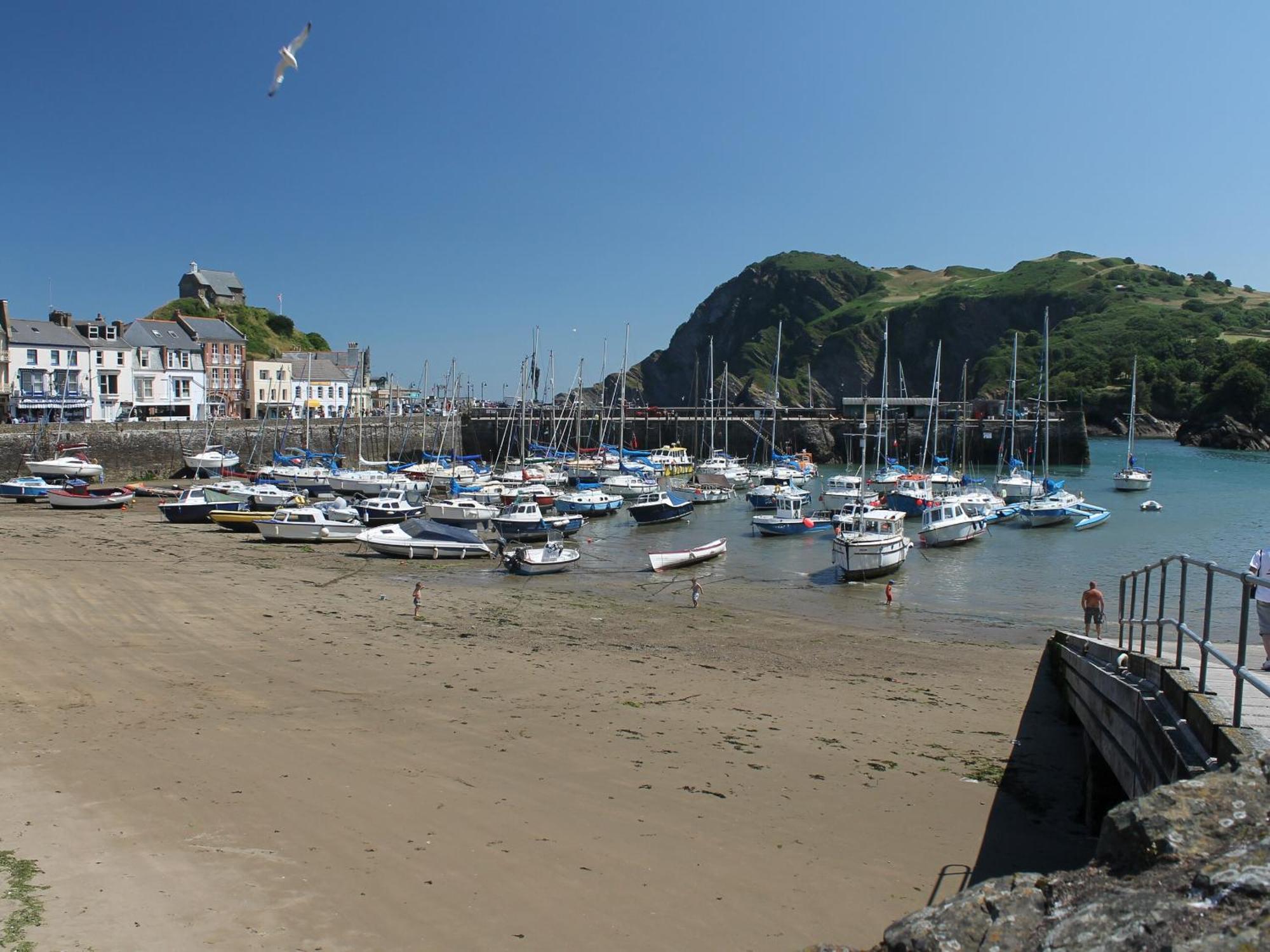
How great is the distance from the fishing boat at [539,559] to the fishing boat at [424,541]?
7.02 ft

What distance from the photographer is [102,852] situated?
349 inches

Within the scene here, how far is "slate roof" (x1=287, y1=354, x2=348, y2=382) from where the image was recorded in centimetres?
9225

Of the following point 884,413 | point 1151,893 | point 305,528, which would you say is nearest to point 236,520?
point 305,528

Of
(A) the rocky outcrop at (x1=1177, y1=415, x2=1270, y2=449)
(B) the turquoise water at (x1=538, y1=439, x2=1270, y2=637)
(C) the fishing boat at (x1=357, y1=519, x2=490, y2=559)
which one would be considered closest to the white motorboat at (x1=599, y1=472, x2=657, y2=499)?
(B) the turquoise water at (x1=538, y1=439, x2=1270, y2=637)

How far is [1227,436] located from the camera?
113625 millimetres

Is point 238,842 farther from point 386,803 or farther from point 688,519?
point 688,519

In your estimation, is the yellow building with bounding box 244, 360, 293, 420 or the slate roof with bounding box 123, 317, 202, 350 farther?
the yellow building with bounding box 244, 360, 293, 420

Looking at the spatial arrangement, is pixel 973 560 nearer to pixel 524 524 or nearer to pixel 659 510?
pixel 659 510

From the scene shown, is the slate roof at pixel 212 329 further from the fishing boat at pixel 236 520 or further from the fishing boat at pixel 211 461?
the fishing boat at pixel 236 520

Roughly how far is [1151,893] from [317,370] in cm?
9646

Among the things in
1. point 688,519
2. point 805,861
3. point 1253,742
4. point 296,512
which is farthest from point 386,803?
point 688,519

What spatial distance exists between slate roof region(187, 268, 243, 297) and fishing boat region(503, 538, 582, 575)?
9035 cm

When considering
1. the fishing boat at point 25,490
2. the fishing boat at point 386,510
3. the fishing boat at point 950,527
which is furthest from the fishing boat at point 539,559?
the fishing boat at point 25,490

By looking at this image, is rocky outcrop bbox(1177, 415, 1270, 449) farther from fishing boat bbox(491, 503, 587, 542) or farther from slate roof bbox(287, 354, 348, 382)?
fishing boat bbox(491, 503, 587, 542)
